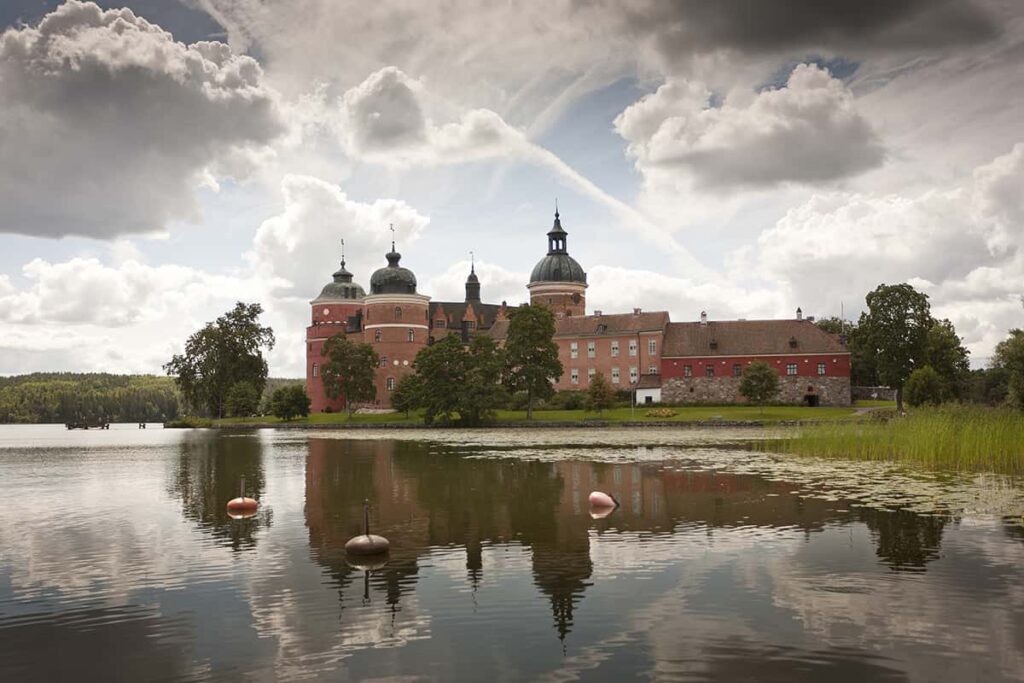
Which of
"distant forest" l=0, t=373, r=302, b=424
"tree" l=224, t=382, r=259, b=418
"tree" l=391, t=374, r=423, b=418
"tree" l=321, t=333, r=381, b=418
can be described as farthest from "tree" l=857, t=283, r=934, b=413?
"distant forest" l=0, t=373, r=302, b=424

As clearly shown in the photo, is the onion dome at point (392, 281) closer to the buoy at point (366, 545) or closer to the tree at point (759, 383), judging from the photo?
the tree at point (759, 383)

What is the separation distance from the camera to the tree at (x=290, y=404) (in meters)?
100

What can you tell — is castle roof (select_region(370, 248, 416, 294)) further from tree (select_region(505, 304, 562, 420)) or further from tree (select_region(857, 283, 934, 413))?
tree (select_region(857, 283, 934, 413))

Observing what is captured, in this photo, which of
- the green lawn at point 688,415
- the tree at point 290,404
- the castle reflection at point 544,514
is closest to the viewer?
the castle reflection at point 544,514

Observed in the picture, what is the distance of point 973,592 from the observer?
12891 millimetres

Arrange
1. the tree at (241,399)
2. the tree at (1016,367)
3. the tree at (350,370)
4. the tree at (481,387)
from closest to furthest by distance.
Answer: the tree at (1016,367) → the tree at (481,387) → the tree at (350,370) → the tree at (241,399)

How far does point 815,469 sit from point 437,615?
2157 cm

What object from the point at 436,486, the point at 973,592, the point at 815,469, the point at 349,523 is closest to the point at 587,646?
the point at 973,592

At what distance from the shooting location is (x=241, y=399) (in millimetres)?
101188

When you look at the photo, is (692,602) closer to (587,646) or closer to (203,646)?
(587,646)

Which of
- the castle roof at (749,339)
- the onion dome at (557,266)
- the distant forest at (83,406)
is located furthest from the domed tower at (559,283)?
the distant forest at (83,406)

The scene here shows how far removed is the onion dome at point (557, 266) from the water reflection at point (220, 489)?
7153cm

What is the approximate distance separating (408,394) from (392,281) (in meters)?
32.3

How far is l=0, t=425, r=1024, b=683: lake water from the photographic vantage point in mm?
10156
